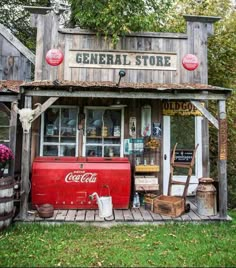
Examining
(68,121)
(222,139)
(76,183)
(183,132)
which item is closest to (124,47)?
(68,121)

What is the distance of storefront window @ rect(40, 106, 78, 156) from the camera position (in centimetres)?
642

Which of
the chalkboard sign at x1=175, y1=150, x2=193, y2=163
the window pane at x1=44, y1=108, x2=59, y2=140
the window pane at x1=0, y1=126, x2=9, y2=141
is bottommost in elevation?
the chalkboard sign at x1=175, y1=150, x2=193, y2=163

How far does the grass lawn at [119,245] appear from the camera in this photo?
348cm

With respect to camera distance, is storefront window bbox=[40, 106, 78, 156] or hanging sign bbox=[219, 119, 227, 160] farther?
storefront window bbox=[40, 106, 78, 156]

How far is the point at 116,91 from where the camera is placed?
5191 millimetres

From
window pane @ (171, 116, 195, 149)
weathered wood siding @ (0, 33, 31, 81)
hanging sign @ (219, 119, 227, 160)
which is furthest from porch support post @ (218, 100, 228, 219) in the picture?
weathered wood siding @ (0, 33, 31, 81)

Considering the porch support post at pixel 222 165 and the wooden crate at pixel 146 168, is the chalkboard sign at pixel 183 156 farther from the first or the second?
the porch support post at pixel 222 165

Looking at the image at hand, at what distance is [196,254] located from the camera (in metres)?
3.70

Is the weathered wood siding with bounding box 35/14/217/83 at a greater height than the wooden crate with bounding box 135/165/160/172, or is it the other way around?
the weathered wood siding with bounding box 35/14/217/83

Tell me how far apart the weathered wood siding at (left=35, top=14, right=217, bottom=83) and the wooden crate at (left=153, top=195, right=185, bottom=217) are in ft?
9.29

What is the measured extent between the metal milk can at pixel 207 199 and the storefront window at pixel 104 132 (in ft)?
6.66

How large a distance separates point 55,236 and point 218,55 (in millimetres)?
7476

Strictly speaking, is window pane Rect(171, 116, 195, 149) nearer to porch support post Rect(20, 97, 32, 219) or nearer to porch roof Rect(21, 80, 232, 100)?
porch roof Rect(21, 80, 232, 100)

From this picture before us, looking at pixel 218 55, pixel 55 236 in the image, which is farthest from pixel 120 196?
pixel 218 55
